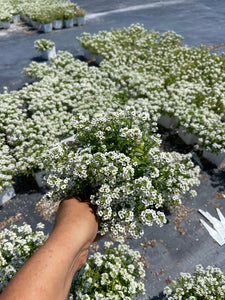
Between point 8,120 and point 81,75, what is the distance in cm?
413

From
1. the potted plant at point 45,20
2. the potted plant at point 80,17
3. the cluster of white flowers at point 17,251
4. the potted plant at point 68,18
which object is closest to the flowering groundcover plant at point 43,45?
the potted plant at point 45,20

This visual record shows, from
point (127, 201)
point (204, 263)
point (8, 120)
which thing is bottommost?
point (204, 263)

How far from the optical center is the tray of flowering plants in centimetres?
380

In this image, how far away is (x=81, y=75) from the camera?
34.9 ft

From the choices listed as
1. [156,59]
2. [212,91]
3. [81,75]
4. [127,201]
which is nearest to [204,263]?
[127,201]

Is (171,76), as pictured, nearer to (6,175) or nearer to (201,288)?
(6,175)

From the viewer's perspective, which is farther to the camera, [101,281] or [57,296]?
[101,281]

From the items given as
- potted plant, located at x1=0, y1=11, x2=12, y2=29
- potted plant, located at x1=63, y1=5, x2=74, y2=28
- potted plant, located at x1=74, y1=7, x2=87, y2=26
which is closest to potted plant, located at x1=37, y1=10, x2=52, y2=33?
potted plant, located at x1=63, y1=5, x2=74, y2=28

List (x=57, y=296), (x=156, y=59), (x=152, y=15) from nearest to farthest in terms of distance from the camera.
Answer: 1. (x=57, y=296)
2. (x=156, y=59)
3. (x=152, y=15)

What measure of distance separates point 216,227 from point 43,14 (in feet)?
62.2

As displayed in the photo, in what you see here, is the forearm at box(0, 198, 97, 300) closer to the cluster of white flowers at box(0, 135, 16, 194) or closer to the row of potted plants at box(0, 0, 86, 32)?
the cluster of white flowers at box(0, 135, 16, 194)

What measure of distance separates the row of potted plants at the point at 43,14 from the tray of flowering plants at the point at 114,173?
1659 centimetres

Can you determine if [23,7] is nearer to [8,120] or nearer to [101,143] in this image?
[8,120]

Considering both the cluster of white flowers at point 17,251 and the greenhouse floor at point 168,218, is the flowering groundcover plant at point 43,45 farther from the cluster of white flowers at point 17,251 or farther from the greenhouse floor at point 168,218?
the cluster of white flowers at point 17,251
